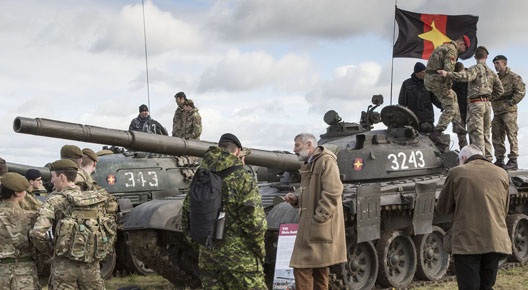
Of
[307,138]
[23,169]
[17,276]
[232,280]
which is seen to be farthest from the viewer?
[23,169]

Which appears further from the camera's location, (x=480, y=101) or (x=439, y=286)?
(x=480, y=101)

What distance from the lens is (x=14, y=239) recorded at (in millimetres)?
6680

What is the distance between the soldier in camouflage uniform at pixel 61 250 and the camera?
657cm

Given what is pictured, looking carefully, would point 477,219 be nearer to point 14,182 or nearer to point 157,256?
point 14,182

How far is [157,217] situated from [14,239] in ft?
12.2

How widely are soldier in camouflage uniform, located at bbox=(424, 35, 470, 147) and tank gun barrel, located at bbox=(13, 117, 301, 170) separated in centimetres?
312

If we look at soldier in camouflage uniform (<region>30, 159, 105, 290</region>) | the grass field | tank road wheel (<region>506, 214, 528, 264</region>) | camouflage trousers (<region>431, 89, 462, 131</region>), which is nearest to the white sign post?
soldier in camouflage uniform (<region>30, 159, 105, 290</region>)

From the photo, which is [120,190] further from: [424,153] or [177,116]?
[424,153]

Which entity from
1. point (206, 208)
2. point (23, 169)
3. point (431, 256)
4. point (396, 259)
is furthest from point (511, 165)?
point (23, 169)

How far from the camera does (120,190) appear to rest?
14250 millimetres

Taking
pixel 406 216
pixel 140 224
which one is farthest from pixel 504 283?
pixel 140 224

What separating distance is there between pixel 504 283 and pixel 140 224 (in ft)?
18.8

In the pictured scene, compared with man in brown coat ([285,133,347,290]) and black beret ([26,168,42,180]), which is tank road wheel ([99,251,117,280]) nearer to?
black beret ([26,168,42,180])

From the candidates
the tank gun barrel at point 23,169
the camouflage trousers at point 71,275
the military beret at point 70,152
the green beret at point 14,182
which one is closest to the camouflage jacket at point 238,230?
the camouflage trousers at point 71,275
